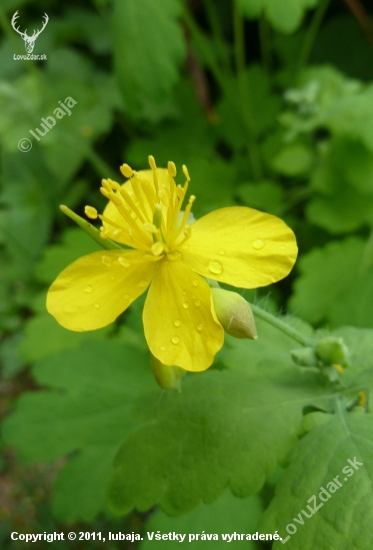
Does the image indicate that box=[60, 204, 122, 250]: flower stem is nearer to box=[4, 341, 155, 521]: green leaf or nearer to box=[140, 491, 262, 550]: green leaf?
box=[4, 341, 155, 521]: green leaf

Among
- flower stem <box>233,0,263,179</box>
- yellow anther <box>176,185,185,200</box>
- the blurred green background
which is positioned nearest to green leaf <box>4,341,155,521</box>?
the blurred green background

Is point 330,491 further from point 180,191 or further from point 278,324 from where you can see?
point 180,191

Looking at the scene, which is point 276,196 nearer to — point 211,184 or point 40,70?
point 211,184

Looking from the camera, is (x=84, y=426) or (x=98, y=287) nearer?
(x=98, y=287)

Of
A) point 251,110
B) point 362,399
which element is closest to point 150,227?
point 362,399

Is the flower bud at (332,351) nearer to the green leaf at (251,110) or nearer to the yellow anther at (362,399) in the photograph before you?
the yellow anther at (362,399)

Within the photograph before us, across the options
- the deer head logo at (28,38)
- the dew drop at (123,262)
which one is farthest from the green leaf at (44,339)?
the deer head logo at (28,38)
